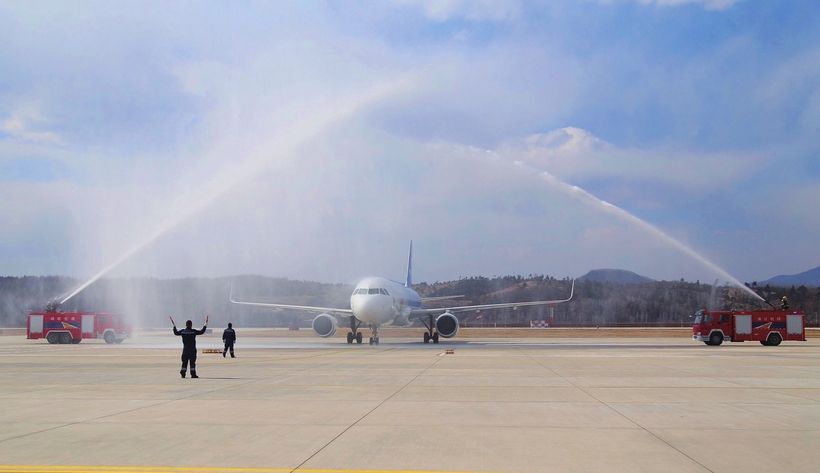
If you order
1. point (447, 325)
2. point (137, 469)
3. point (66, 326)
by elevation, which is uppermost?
point (137, 469)

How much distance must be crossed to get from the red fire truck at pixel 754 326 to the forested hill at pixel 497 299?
183 ft

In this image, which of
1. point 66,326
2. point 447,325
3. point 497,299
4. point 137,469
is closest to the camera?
point 137,469

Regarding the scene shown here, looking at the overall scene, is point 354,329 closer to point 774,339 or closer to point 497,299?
point 774,339

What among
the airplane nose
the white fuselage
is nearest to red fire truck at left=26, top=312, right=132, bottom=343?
the white fuselage

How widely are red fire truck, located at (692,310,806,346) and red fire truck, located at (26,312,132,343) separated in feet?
141

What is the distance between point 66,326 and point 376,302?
24.4 metres

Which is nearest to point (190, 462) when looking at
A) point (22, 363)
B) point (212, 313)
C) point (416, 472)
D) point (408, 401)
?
point (416, 472)

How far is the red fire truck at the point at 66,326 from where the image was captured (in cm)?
4897

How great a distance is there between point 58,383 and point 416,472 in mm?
14036

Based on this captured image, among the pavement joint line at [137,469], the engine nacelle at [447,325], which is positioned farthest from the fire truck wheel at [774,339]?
the pavement joint line at [137,469]

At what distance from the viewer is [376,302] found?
137 ft

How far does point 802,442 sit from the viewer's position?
928 centimetres

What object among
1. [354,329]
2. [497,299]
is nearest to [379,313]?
[354,329]

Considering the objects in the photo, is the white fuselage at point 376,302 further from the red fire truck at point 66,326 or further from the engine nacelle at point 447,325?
the red fire truck at point 66,326
